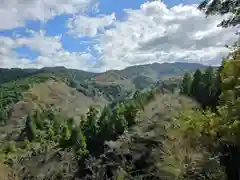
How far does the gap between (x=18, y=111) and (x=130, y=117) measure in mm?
129456

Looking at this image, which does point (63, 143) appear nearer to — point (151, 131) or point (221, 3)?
point (151, 131)

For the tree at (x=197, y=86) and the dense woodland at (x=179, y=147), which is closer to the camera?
the dense woodland at (x=179, y=147)

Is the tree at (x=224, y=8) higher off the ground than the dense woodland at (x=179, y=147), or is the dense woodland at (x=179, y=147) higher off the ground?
the tree at (x=224, y=8)

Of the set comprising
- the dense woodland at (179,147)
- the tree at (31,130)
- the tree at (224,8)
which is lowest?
the tree at (31,130)

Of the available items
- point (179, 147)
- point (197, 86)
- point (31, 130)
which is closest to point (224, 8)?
point (179, 147)

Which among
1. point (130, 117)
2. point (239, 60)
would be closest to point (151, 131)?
point (239, 60)

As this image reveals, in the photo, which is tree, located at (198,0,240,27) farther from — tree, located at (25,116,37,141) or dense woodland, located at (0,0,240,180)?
tree, located at (25,116,37,141)

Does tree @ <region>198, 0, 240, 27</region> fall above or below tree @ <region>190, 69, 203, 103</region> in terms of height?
above

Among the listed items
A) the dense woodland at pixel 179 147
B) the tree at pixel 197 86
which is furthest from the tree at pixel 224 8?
the tree at pixel 197 86

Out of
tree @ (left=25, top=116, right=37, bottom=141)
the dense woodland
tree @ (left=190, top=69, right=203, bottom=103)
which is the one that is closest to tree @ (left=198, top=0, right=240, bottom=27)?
the dense woodland

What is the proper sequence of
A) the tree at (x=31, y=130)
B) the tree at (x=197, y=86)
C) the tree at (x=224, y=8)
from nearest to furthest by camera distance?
the tree at (x=224, y=8)
the tree at (x=197, y=86)
the tree at (x=31, y=130)

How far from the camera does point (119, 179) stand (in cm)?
1939

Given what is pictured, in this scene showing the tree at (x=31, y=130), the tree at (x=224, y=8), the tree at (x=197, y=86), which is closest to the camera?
the tree at (x=224, y=8)

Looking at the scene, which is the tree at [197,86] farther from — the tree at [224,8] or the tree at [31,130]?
the tree at [31,130]
